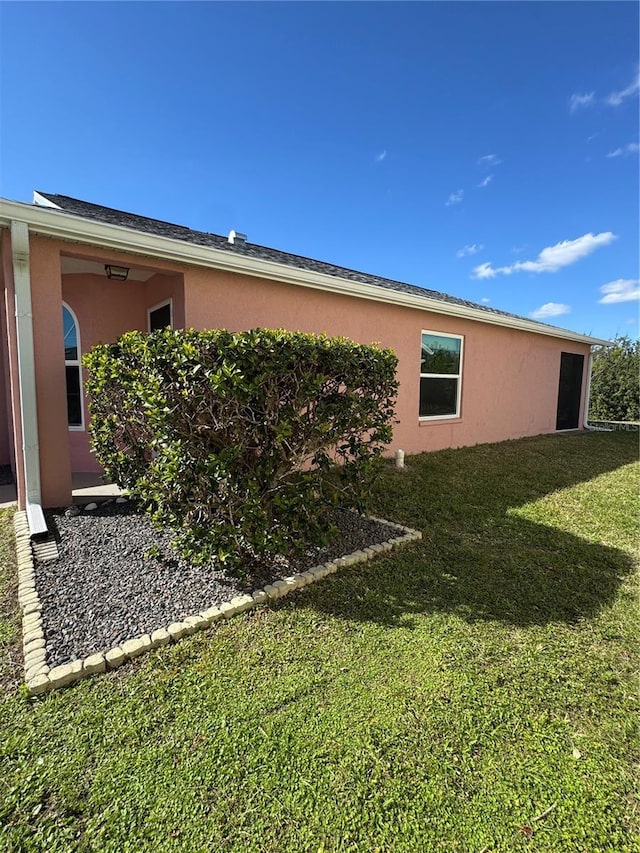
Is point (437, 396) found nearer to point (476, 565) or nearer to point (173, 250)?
point (476, 565)

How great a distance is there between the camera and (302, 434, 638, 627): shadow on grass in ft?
10.9

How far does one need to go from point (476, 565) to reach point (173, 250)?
5157mm

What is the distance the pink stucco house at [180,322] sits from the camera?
4.70 metres

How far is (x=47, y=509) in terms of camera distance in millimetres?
5000

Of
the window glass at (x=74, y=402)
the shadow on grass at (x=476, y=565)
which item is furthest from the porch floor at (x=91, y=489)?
the shadow on grass at (x=476, y=565)

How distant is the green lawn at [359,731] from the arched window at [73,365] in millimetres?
3977

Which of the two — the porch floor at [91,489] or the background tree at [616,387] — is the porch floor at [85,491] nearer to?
the porch floor at [91,489]

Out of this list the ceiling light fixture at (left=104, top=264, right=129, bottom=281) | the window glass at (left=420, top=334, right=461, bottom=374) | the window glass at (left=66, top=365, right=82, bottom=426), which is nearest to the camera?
the ceiling light fixture at (left=104, top=264, right=129, bottom=281)

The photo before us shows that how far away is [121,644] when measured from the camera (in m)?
2.71

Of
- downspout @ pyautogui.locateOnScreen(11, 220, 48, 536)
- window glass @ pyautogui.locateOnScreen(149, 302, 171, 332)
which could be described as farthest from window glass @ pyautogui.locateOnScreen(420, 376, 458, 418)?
downspout @ pyautogui.locateOnScreen(11, 220, 48, 536)

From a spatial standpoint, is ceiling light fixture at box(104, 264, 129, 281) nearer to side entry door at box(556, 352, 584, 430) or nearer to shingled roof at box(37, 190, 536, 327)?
shingled roof at box(37, 190, 536, 327)

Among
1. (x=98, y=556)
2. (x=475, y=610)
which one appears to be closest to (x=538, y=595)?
(x=475, y=610)

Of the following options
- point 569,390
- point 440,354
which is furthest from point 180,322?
point 569,390

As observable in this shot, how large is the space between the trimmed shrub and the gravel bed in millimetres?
279
